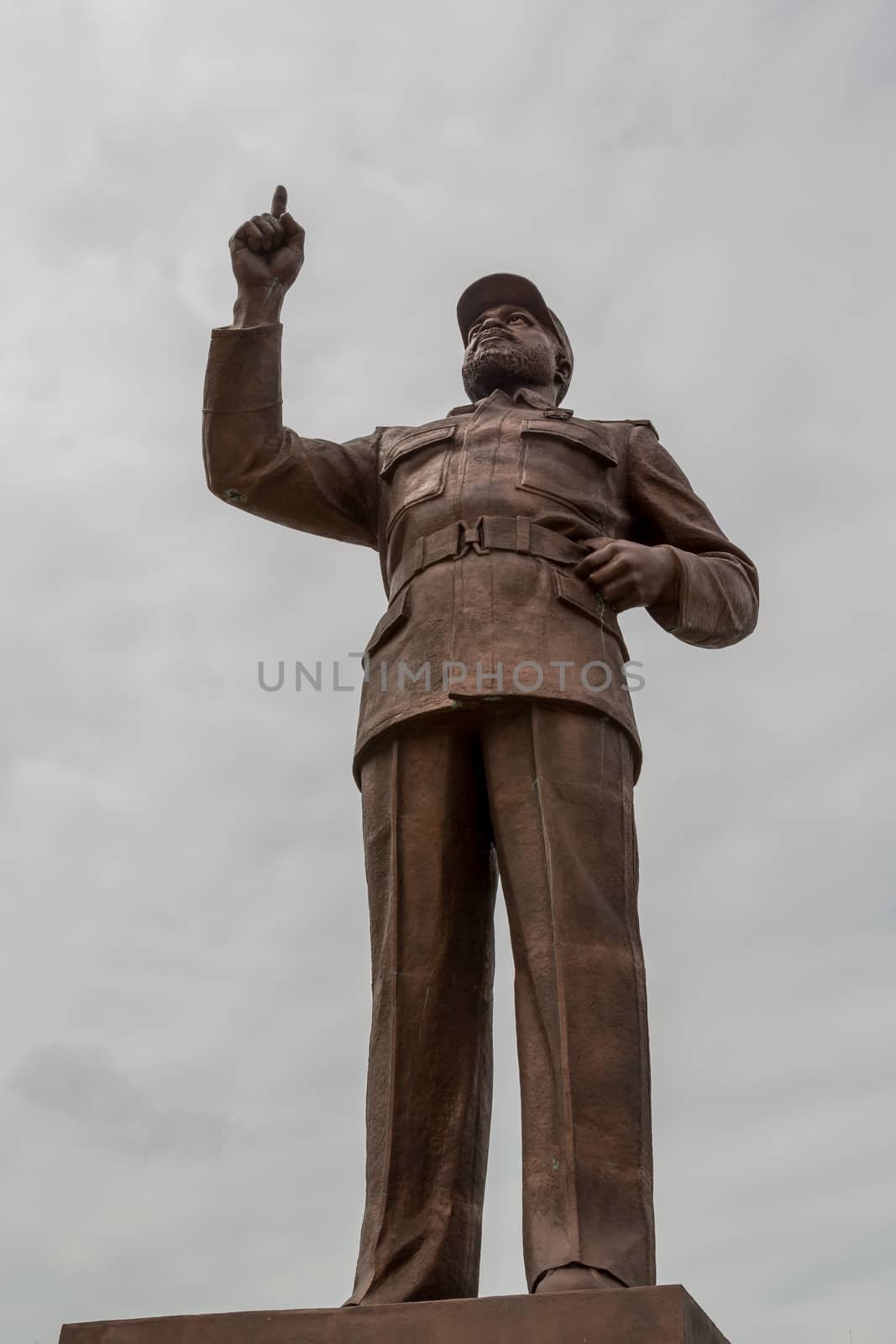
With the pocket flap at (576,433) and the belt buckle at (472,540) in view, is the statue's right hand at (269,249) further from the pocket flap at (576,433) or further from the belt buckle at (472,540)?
the belt buckle at (472,540)

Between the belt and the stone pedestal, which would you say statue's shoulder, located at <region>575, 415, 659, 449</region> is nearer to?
the belt

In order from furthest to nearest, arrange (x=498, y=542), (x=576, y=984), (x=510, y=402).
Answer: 1. (x=510, y=402)
2. (x=498, y=542)
3. (x=576, y=984)

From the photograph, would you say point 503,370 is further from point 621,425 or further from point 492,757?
point 492,757

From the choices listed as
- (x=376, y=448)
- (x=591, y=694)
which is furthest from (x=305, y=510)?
(x=591, y=694)

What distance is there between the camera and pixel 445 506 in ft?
21.8

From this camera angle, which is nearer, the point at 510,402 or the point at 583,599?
the point at 583,599

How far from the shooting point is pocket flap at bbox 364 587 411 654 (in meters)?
6.49

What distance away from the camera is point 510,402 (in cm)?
730

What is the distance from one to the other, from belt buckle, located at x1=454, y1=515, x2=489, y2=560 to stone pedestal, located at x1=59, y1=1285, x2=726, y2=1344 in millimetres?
2833

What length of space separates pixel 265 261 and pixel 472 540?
5.24 ft

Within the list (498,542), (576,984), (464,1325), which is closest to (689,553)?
(498,542)

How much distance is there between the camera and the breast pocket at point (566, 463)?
666cm

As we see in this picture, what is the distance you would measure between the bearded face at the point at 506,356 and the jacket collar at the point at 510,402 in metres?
0.08

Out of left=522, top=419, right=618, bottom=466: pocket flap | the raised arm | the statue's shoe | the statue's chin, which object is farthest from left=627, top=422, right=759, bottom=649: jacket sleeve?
the statue's shoe
